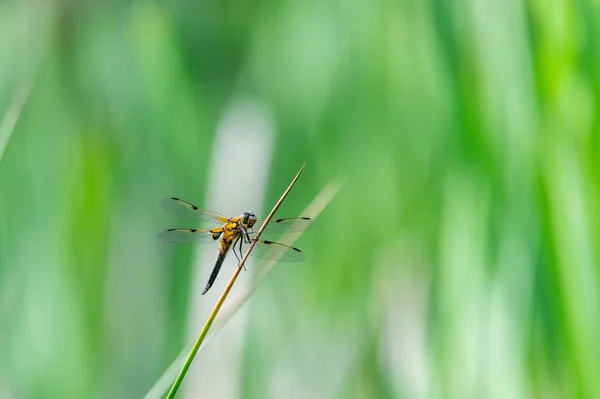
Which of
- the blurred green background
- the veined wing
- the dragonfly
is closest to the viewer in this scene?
the blurred green background

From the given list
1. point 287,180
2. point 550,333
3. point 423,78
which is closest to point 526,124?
point 550,333

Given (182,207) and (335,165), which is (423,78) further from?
(182,207)

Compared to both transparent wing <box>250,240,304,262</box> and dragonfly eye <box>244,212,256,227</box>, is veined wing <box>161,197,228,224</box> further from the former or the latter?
transparent wing <box>250,240,304,262</box>

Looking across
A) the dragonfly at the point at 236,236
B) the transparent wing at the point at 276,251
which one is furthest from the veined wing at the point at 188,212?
the transparent wing at the point at 276,251

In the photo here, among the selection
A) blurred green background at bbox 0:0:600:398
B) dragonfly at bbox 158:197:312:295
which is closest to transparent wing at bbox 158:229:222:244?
dragonfly at bbox 158:197:312:295

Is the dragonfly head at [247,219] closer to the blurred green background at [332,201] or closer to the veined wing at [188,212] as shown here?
the veined wing at [188,212]

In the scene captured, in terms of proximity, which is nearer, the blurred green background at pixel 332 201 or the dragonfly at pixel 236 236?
the blurred green background at pixel 332 201
